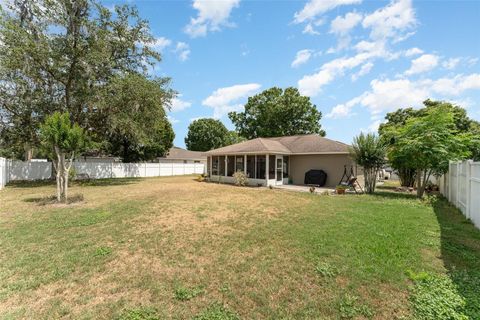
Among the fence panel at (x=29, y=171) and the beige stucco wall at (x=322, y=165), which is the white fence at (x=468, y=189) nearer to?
the beige stucco wall at (x=322, y=165)

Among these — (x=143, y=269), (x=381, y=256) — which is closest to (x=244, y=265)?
(x=143, y=269)

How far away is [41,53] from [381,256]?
66.8 ft

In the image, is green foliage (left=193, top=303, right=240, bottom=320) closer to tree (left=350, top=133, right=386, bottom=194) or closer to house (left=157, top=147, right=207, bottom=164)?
tree (left=350, top=133, right=386, bottom=194)

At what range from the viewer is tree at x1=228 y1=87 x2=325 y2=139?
36.3 meters

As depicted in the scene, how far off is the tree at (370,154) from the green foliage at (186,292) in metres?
13.1

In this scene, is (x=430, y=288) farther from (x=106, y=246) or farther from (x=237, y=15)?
(x=237, y=15)

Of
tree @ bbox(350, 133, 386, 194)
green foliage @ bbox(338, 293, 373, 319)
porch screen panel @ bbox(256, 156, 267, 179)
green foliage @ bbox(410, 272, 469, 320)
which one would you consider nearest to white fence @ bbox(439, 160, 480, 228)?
tree @ bbox(350, 133, 386, 194)


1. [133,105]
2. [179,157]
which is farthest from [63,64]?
[179,157]

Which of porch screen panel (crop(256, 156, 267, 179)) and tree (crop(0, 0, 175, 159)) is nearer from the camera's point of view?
tree (crop(0, 0, 175, 159))

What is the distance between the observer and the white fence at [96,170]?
19.1 m

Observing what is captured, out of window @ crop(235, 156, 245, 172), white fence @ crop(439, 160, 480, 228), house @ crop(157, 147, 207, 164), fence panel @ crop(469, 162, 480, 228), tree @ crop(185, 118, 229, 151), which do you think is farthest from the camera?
tree @ crop(185, 118, 229, 151)

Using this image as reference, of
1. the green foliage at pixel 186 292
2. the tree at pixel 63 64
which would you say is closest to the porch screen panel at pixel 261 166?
the tree at pixel 63 64

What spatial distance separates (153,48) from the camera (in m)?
20.5

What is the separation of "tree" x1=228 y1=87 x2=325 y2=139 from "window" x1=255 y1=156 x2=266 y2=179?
1893 centimetres
